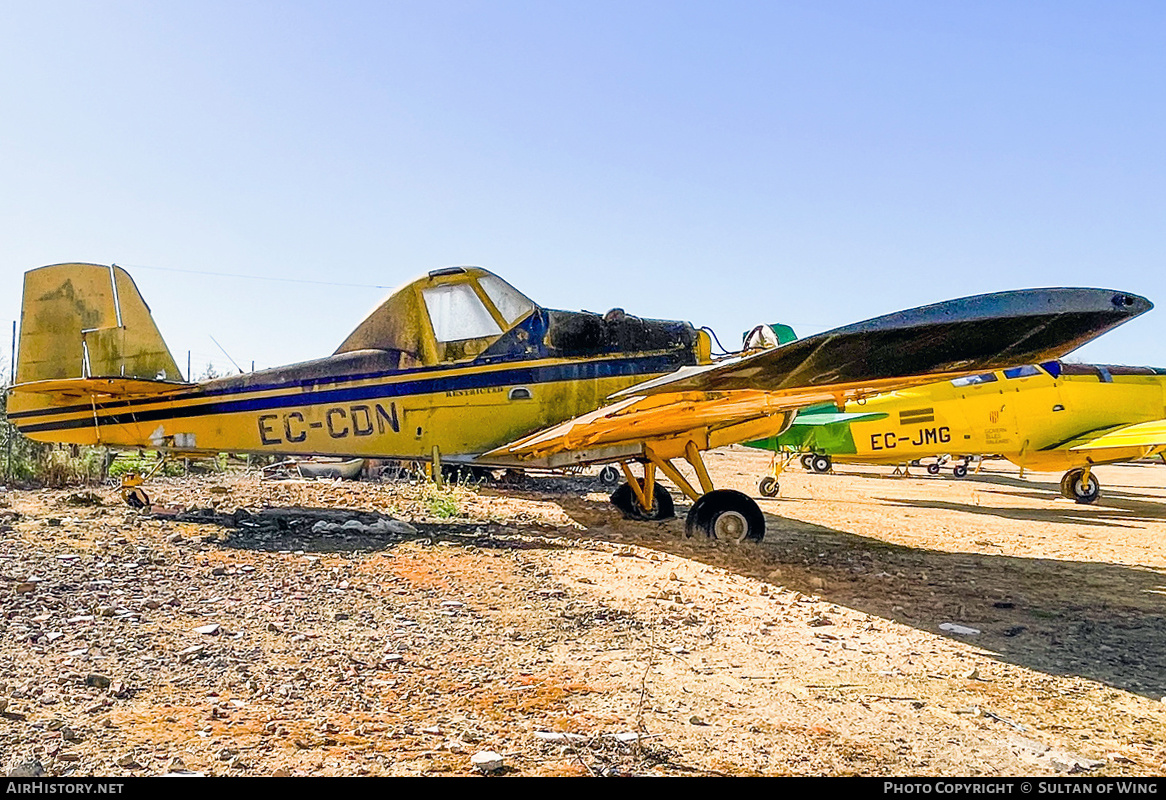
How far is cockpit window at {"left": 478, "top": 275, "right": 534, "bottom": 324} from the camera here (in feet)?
25.4

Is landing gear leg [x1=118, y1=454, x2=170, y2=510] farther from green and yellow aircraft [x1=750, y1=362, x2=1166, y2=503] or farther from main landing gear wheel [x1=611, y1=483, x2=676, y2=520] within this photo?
green and yellow aircraft [x1=750, y1=362, x2=1166, y2=503]

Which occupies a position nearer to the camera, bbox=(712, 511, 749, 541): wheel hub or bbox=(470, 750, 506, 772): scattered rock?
bbox=(470, 750, 506, 772): scattered rock

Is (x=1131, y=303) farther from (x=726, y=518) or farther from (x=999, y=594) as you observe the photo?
(x=726, y=518)

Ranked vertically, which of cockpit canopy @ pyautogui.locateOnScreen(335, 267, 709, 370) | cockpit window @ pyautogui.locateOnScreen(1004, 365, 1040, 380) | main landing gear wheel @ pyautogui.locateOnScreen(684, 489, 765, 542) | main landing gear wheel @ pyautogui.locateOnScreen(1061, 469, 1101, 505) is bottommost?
main landing gear wheel @ pyautogui.locateOnScreen(1061, 469, 1101, 505)

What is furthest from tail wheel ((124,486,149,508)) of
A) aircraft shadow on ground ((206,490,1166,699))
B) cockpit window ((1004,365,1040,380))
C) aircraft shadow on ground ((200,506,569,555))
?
cockpit window ((1004,365,1040,380))

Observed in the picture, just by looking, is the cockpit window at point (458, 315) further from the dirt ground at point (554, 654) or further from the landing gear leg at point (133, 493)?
the landing gear leg at point (133, 493)

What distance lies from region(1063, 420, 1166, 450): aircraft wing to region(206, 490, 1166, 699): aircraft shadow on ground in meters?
7.89

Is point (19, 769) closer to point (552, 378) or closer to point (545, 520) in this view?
point (552, 378)

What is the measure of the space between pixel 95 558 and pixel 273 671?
3009 millimetres

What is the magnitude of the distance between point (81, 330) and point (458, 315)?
4393 millimetres

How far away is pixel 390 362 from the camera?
25.7ft

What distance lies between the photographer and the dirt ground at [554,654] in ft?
8.01
